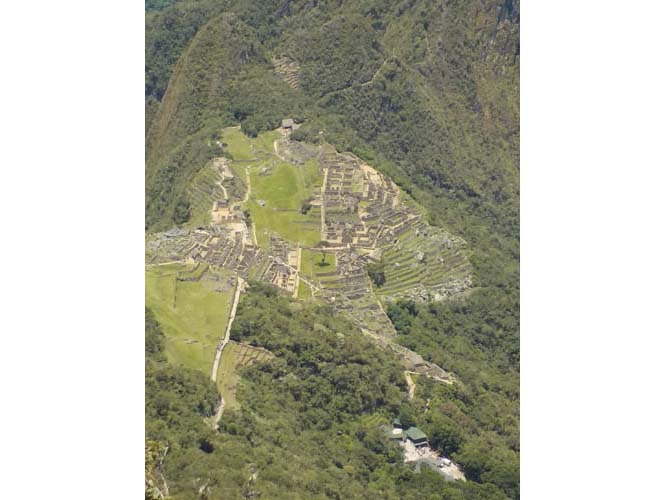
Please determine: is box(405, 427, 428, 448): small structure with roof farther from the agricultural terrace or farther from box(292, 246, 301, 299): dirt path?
box(292, 246, 301, 299): dirt path

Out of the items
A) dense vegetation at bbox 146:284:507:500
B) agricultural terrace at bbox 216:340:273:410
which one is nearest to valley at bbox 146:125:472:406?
agricultural terrace at bbox 216:340:273:410

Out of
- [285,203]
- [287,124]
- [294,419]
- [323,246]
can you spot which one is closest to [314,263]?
[323,246]

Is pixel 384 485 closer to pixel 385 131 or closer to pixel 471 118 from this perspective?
pixel 385 131

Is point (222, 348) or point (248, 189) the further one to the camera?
point (248, 189)

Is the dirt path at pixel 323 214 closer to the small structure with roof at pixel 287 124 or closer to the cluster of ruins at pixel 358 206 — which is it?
the cluster of ruins at pixel 358 206

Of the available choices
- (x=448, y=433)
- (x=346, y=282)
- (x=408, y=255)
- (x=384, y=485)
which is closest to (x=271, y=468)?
(x=384, y=485)

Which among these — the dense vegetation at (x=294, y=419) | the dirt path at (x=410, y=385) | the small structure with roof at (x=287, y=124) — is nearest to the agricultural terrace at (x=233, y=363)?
the dense vegetation at (x=294, y=419)

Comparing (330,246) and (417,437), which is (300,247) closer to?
(330,246)
